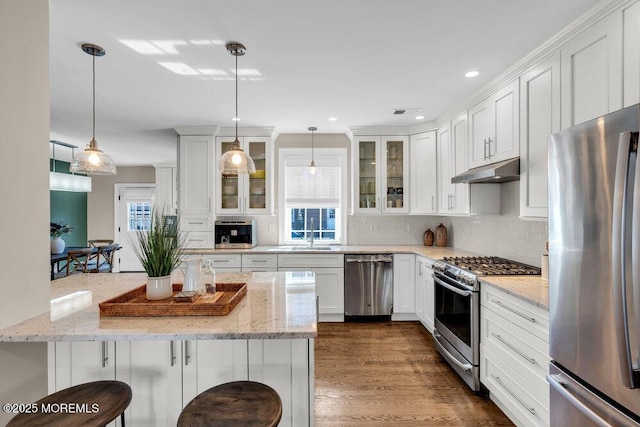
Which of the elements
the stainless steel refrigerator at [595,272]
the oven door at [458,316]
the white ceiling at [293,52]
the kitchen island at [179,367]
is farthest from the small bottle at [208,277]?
the oven door at [458,316]

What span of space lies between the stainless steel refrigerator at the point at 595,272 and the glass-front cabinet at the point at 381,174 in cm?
271

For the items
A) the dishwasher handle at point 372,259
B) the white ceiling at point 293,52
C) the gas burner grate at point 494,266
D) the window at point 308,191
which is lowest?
the dishwasher handle at point 372,259

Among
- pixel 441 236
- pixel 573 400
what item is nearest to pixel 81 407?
pixel 573 400

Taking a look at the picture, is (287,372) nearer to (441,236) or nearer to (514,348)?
(514,348)

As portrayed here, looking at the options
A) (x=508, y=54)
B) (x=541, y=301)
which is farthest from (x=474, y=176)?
(x=541, y=301)

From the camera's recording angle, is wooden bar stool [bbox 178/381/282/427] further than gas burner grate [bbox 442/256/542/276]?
No

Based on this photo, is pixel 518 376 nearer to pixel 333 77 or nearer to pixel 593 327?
pixel 593 327

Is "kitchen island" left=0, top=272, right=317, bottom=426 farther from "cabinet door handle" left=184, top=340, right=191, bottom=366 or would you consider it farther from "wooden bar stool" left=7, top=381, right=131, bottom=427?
"wooden bar stool" left=7, top=381, right=131, bottom=427

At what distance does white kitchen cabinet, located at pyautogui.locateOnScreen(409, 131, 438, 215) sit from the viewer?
3.97 metres

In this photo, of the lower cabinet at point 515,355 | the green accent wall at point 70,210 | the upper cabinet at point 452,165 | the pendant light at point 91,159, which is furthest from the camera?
the green accent wall at point 70,210

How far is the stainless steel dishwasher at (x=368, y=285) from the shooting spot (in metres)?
3.91

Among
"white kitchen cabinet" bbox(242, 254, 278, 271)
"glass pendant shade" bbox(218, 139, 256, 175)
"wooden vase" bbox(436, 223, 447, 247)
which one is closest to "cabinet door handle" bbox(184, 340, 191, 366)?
"glass pendant shade" bbox(218, 139, 256, 175)

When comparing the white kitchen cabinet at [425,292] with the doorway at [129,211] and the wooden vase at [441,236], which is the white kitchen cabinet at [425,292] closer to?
the wooden vase at [441,236]

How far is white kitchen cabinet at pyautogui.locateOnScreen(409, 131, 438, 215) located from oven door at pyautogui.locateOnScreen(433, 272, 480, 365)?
48.7 inches
